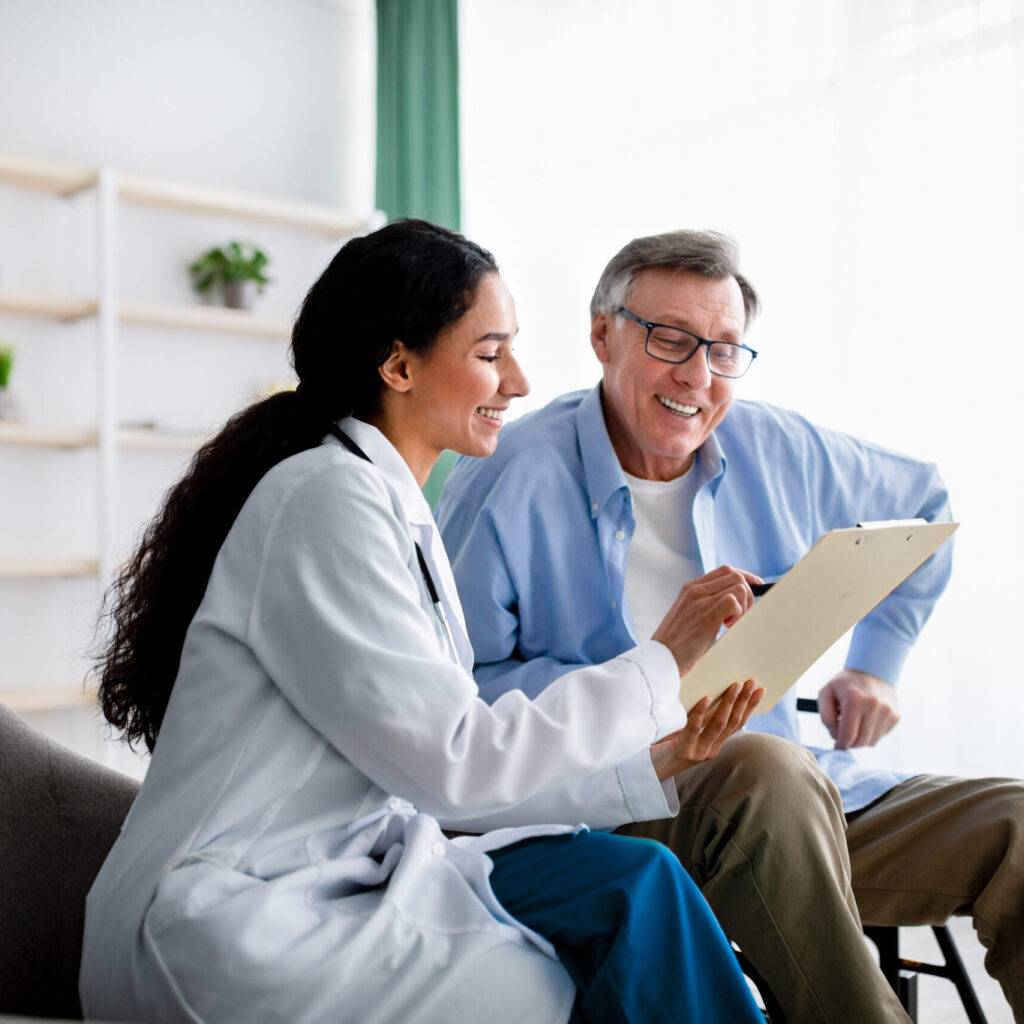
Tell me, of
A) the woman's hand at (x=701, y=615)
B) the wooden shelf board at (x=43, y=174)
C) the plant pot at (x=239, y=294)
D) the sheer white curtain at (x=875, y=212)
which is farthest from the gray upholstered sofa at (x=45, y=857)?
the plant pot at (x=239, y=294)

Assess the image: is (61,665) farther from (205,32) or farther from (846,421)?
(846,421)

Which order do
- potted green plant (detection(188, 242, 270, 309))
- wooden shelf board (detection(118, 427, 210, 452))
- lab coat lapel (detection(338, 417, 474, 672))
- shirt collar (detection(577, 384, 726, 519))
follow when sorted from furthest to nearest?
potted green plant (detection(188, 242, 270, 309)) < wooden shelf board (detection(118, 427, 210, 452)) < shirt collar (detection(577, 384, 726, 519)) < lab coat lapel (detection(338, 417, 474, 672))

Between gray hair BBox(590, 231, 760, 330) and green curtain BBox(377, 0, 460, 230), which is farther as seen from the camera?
green curtain BBox(377, 0, 460, 230)

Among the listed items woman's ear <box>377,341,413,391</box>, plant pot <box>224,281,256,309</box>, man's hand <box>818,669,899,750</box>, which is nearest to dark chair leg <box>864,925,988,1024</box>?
man's hand <box>818,669,899,750</box>

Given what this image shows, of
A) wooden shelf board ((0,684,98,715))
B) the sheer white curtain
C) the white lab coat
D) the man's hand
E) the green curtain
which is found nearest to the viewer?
the white lab coat

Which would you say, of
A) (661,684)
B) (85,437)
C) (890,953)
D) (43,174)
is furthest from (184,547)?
(43,174)

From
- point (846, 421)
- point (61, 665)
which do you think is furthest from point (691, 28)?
point (61, 665)

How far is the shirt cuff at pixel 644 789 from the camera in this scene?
1.37 metres

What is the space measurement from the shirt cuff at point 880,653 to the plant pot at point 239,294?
290cm

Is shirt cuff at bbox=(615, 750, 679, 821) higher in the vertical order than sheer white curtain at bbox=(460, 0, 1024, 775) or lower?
lower

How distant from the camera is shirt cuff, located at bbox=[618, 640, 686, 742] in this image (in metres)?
1.16

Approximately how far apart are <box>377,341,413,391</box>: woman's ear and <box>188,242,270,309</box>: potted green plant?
3.08 m

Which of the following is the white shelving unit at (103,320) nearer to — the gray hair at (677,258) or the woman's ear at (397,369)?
the gray hair at (677,258)

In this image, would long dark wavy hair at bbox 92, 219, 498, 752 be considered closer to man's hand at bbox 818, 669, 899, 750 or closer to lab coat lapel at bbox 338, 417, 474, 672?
lab coat lapel at bbox 338, 417, 474, 672
